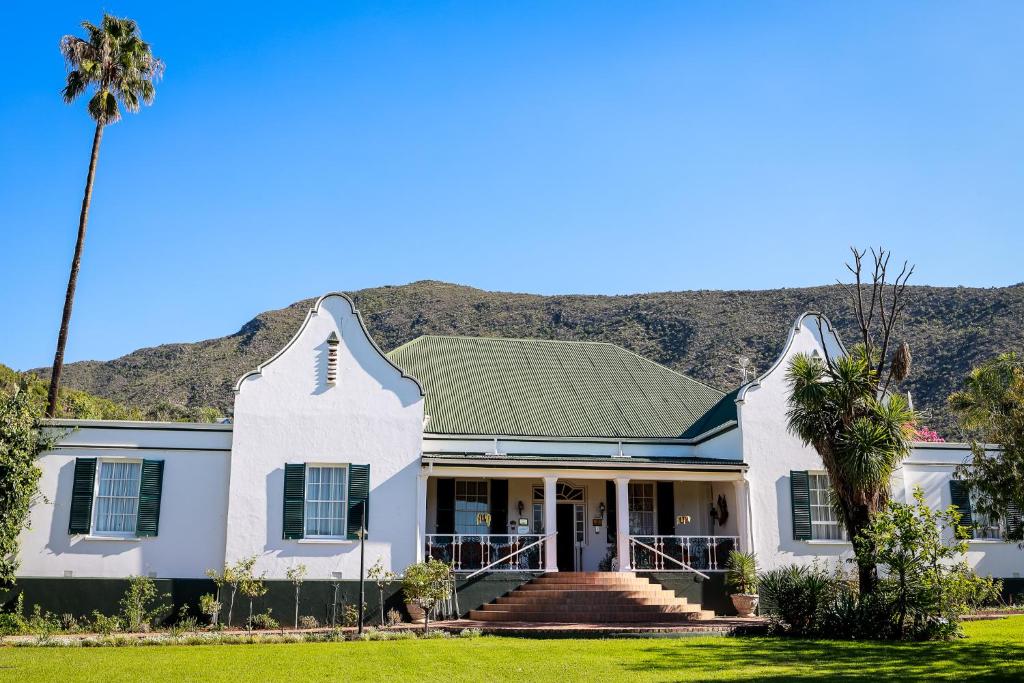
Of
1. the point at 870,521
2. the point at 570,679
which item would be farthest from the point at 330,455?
the point at 870,521

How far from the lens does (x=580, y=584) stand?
76.5 ft

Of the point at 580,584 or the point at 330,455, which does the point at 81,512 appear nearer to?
the point at 330,455

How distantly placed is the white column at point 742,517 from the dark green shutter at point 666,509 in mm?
2128

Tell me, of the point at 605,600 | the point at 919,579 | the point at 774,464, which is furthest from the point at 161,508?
the point at 919,579

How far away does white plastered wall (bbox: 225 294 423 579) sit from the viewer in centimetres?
2286

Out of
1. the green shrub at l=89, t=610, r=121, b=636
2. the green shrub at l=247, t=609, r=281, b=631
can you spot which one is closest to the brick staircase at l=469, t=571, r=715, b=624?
the green shrub at l=247, t=609, r=281, b=631

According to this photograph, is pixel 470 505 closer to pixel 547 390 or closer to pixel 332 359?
pixel 547 390

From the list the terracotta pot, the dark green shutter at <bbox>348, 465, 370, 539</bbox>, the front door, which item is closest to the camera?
the dark green shutter at <bbox>348, 465, 370, 539</bbox>

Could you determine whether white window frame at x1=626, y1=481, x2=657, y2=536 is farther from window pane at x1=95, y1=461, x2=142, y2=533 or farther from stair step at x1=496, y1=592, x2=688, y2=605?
window pane at x1=95, y1=461, x2=142, y2=533

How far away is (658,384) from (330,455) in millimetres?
12638

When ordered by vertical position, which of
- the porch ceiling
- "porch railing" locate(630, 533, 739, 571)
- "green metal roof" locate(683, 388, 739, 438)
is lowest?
"porch railing" locate(630, 533, 739, 571)

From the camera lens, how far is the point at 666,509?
27.0 meters

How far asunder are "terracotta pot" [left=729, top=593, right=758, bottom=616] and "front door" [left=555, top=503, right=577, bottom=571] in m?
5.05

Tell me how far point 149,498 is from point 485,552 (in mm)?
8776
